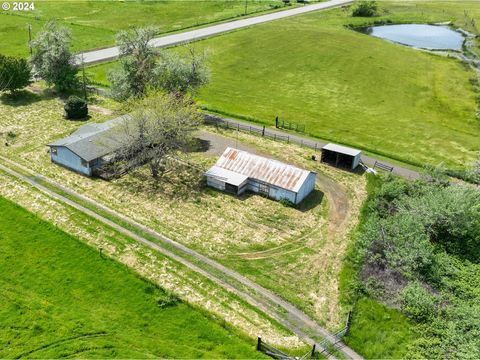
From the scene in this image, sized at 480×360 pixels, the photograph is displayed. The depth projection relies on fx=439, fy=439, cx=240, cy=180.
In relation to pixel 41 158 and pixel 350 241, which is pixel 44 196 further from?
pixel 350 241

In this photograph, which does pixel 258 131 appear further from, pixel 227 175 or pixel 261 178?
pixel 261 178

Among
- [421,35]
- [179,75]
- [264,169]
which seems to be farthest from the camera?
[421,35]

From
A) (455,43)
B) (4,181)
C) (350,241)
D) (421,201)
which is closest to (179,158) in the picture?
(4,181)

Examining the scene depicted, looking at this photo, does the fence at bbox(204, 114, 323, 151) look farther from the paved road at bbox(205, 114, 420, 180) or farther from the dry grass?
the dry grass

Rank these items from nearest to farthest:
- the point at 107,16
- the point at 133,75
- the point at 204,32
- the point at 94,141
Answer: the point at 94,141
the point at 133,75
the point at 204,32
the point at 107,16

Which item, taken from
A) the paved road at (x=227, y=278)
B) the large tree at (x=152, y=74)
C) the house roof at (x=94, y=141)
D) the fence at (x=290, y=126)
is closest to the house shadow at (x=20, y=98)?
the large tree at (x=152, y=74)

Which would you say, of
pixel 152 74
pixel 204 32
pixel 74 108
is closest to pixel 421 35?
pixel 204 32

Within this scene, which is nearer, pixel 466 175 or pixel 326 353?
pixel 326 353

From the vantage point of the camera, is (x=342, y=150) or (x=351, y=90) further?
(x=351, y=90)
